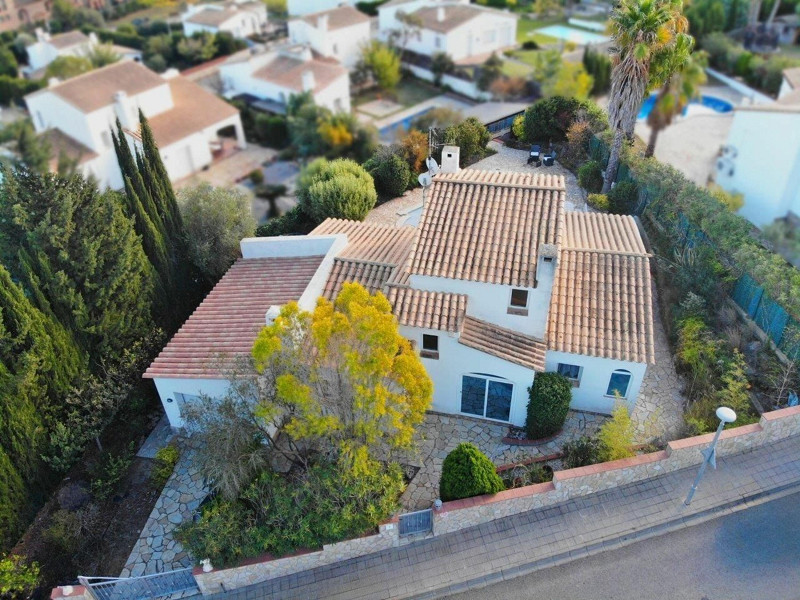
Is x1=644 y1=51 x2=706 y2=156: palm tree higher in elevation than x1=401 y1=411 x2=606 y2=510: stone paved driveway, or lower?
higher

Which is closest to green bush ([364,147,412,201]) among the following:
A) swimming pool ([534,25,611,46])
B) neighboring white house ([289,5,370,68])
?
neighboring white house ([289,5,370,68])

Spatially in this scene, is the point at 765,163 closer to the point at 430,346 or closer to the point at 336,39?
the point at 430,346

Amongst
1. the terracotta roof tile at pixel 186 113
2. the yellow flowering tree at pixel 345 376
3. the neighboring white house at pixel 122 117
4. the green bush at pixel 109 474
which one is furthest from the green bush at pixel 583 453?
the terracotta roof tile at pixel 186 113

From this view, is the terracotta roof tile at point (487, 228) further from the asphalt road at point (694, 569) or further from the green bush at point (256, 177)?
the green bush at point (256, 177)

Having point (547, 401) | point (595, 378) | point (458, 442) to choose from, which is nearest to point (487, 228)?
point (547, 401)

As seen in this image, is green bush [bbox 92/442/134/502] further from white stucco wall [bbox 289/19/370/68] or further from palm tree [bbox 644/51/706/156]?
white stucco wall [bbox 289/19/370/68]

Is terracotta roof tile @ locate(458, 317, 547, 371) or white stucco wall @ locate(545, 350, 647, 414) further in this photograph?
white stucco wall @ locate(545, 350, 647, 414)

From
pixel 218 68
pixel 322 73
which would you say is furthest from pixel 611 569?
pixel 218 68
